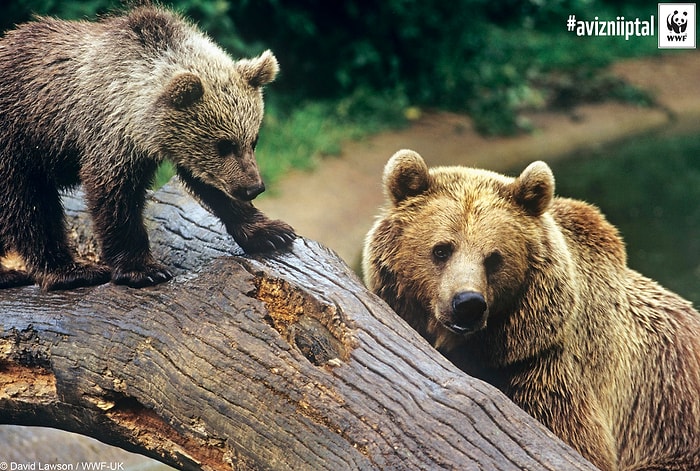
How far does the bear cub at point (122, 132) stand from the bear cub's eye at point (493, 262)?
3.20 ft

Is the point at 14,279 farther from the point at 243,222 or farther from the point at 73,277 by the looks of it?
the point at 243,222

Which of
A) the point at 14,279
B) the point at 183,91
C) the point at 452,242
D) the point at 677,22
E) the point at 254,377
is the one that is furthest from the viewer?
the point at 677,22

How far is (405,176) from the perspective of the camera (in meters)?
4.53

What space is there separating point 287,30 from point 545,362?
8.10 meters

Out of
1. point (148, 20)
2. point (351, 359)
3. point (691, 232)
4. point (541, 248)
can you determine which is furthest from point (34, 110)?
point (691, 232)

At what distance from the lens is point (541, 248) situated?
4.43 meters

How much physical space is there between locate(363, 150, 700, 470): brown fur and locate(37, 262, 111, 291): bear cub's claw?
132cm

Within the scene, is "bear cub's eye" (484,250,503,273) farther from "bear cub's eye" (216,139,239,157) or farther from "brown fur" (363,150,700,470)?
"bear cub's eye" (216,139,239,157)

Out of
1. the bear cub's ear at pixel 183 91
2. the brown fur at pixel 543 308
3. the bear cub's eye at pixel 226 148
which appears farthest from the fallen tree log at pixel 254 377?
the bear cub's ear at pixel 183 91

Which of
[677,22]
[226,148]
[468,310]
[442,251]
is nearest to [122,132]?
[226,148]

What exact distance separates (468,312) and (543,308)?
1.90ft

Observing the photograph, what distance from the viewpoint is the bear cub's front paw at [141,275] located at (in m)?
4.43

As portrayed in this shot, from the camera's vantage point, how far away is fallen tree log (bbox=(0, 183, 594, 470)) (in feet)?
11.7

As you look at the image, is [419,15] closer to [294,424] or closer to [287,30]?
[287,30]
